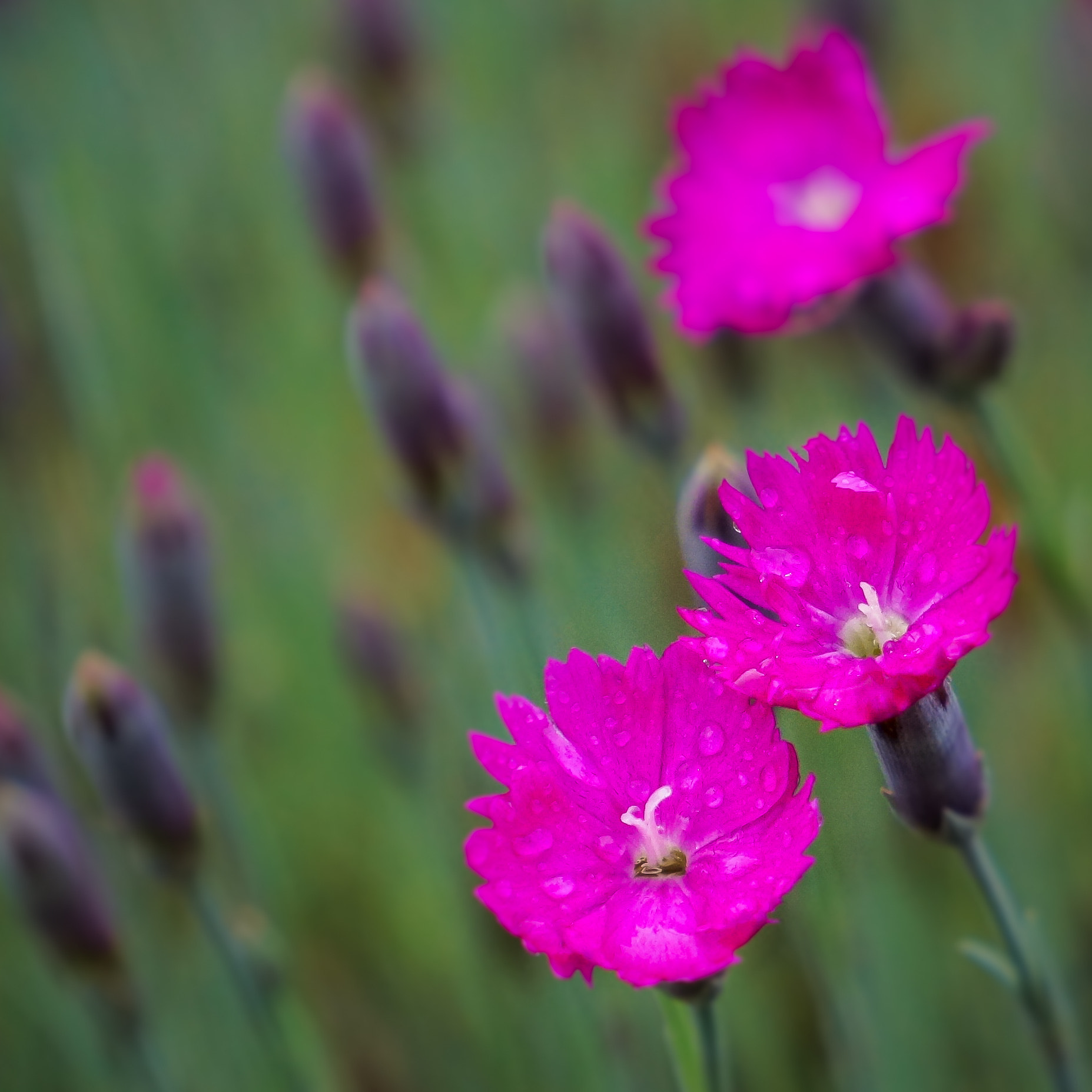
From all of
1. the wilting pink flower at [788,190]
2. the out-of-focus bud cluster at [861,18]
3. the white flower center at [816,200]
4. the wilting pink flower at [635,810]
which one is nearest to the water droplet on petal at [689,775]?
the wilting pink flower at [635,810]

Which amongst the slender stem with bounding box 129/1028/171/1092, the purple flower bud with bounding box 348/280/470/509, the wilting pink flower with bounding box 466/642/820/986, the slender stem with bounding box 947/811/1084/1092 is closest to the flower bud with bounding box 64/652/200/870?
the slender stem with bounding box 129/1028/171/1092

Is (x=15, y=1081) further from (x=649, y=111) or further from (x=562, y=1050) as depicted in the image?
(x=649, y=111)

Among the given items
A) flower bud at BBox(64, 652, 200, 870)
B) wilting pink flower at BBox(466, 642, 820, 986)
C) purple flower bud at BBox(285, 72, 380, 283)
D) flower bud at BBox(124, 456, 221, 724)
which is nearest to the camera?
wilting pink flower at BBox(466, 642, 820, 986)

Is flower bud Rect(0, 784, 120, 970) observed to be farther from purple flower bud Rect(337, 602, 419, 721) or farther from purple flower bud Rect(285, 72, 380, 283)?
purple flower bud Rect(285, 72, 380, 283)

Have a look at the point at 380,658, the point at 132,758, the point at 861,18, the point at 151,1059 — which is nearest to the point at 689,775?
the point at 132,758

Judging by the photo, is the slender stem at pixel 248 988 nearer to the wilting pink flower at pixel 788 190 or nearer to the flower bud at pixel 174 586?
the flower bud at pixel 174 586

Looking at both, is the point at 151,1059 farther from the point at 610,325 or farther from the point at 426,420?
the point at 610,325

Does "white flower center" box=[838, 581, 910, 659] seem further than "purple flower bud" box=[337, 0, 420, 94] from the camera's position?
No
